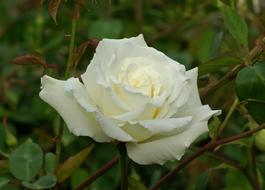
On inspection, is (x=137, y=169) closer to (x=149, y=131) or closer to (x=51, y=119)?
(x=51, y=119)

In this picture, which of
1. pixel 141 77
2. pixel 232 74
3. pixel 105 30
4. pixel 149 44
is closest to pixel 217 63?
pixel 232 74

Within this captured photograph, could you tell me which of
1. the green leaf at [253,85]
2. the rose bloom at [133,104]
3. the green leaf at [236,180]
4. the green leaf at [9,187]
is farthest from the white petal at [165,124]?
the green leaf at [236,180]

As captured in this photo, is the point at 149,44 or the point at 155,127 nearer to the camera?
the point at 155,127

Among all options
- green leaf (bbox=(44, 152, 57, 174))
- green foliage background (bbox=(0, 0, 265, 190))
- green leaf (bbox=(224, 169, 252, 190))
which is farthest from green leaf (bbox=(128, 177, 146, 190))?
green leaf (bbox=(224, 169, 252, 190))

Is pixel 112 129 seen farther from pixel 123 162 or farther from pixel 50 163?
pixel 50 163

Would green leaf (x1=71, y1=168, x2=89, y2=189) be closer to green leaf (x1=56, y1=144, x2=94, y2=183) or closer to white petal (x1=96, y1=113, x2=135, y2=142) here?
green leaf (x1=56, y1=144, x2=94, y2=183)

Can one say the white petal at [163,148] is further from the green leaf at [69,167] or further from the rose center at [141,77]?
the green leaf at [69,167]
